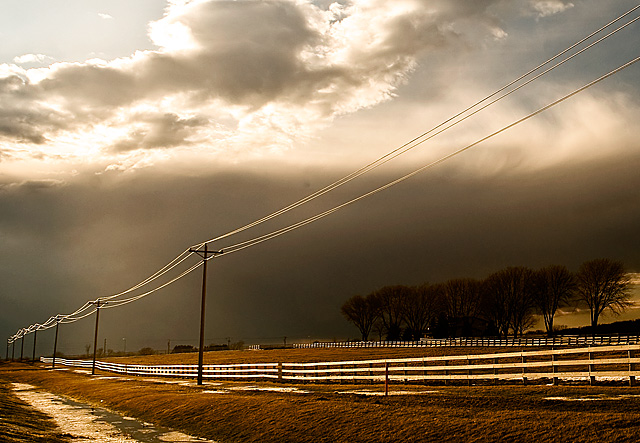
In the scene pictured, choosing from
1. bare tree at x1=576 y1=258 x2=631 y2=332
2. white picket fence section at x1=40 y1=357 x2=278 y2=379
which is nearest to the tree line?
bare tree at x1=576 y1=258 x2=631 y2=332

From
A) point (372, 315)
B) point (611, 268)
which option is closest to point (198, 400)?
point (611, 268)

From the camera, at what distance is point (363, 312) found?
134500 millimetres

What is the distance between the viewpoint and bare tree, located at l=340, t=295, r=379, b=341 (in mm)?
132750

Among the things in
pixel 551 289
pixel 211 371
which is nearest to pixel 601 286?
pixel 551 289

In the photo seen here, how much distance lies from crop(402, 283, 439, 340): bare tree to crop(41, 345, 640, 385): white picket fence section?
63.5 meters

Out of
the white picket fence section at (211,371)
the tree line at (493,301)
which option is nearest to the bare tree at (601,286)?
the tree line at (493,301)

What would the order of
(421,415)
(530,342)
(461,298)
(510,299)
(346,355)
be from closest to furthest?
1. (421,415)
2. (530,342)
3. (346,355)
4. (510,299)
5. (461,298)

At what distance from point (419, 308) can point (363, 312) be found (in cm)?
1560

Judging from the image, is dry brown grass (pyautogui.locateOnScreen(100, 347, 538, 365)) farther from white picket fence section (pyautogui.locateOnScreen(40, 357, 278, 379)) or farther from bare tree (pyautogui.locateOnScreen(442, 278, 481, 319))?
bare tree (pyautogui.locateOnScreen(442, 278, 481, 319))

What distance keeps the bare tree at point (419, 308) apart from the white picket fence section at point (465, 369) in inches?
2501

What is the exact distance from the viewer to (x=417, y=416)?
2008cm

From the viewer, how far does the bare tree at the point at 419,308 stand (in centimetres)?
12019

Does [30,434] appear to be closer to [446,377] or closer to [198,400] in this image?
[198,400]

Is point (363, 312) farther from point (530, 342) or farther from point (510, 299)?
point (530, 342)
